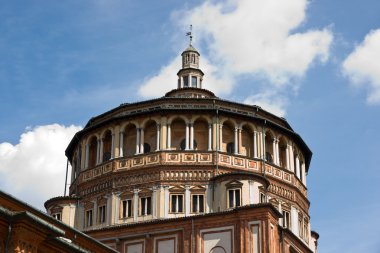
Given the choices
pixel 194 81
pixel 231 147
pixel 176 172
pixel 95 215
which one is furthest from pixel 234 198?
pixel 194 81

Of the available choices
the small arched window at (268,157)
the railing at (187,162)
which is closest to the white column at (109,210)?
the railing at (187,162)

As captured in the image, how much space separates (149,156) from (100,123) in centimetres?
503

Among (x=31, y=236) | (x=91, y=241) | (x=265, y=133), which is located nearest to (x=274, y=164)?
(x=265, y=133)

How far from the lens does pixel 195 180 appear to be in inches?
1884

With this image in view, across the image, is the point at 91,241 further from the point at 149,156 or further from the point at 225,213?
the point at 149,156

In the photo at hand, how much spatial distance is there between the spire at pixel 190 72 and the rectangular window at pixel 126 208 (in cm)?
1243

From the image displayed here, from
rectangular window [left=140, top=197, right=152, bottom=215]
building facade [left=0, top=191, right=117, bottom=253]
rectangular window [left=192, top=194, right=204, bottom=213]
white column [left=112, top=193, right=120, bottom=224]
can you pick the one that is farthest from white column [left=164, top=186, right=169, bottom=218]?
building facade [left=0, top=191, right=117, bottom=253]

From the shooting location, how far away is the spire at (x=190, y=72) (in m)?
57.6

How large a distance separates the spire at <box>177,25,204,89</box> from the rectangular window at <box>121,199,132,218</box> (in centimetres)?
1243

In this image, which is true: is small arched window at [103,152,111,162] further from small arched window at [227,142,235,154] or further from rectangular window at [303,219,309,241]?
rectangular window at [303,219,309,241]

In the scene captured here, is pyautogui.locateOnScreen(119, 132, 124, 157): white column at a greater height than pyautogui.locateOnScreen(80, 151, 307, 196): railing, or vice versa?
pyautogui.locateOnScreen(119, 132, 124, 157): white column

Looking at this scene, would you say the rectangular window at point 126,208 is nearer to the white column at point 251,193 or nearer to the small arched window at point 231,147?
the small arched window at point 231,147

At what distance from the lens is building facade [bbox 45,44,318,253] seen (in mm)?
45469

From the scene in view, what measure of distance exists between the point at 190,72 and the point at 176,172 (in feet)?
39.5
